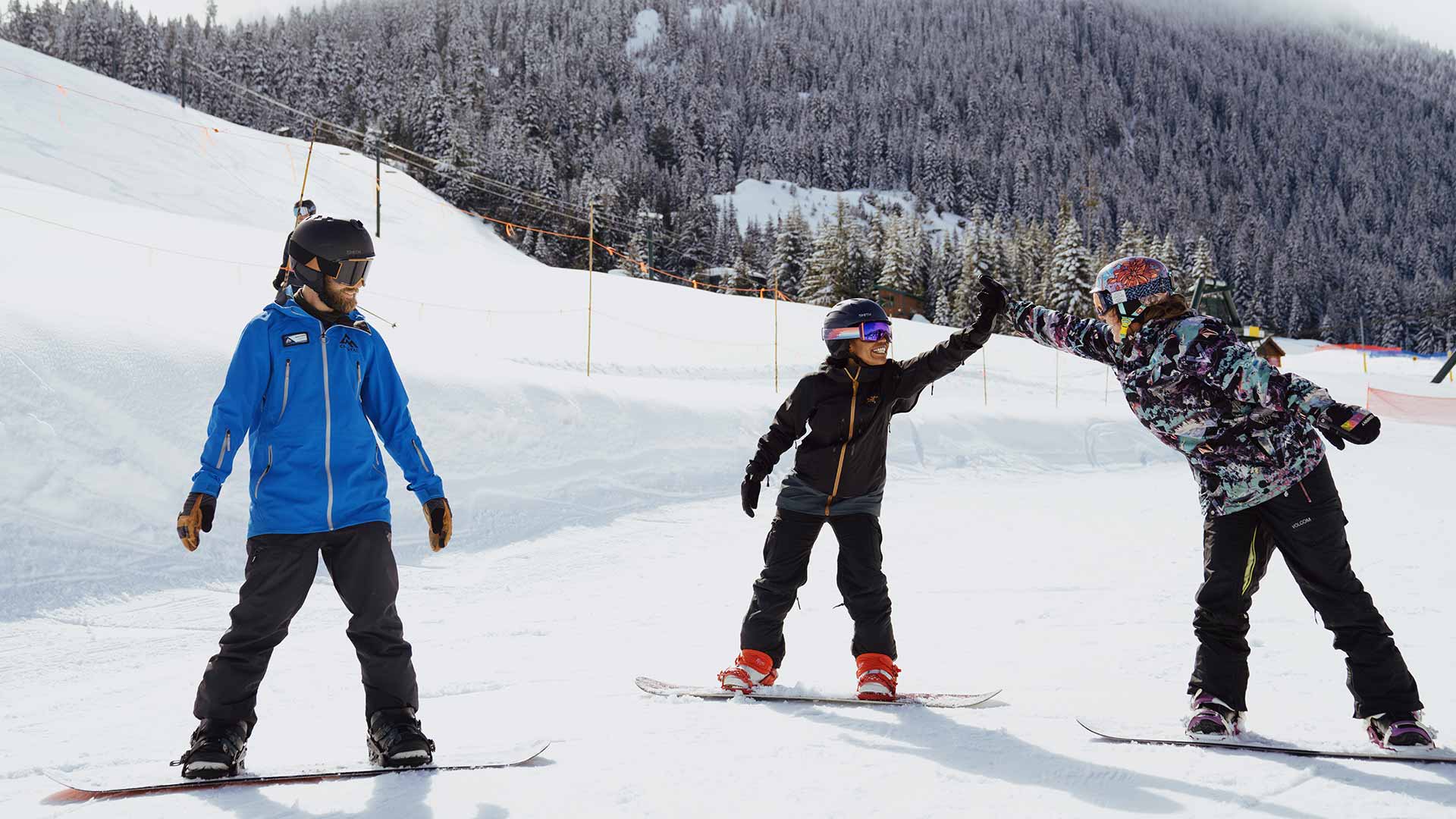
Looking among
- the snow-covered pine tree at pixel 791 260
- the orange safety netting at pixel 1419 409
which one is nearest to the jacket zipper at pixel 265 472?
the orange safety netting at pixel 1419 409

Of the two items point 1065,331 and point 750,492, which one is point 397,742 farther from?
point 1065,331

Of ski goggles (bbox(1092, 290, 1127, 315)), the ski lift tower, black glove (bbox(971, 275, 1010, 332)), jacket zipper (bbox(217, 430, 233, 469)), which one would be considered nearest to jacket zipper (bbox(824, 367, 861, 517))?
black glove (bbox(971, 275, 1010, 332))

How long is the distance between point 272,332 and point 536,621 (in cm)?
276

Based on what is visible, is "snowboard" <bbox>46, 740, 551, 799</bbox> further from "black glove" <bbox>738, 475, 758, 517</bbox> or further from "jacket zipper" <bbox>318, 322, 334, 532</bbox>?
"black glove" <bbox>738, 475, 758, 517</bbox>

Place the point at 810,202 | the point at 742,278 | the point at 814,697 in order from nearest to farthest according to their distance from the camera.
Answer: the point at 814,697 → the point at 742,278 → the point at 810,202

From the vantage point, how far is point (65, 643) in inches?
174

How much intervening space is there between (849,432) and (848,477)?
179 mm

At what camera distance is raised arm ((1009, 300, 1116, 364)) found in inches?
132

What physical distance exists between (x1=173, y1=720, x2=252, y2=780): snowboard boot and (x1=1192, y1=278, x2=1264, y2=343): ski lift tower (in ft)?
76.2

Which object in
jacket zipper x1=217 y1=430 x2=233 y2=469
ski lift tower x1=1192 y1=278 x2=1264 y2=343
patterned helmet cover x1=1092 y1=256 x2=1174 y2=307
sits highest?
ski lift tower x1=1192 y1=278 x2=1264 y2=343

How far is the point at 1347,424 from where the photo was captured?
2668 mm

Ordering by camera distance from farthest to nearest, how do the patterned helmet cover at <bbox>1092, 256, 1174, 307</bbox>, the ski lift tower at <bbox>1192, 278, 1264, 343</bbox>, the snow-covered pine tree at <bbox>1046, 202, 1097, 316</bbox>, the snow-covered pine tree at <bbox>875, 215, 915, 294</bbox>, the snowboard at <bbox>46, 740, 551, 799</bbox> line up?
the snow-covered pine tree at <bbox>875, 215, 915, 294</bbox> → the snow-covered pine tree at <bbox>1046, 202, 1097, 316</bbox> → the ski lift tower at <bbox>1192, 278, 1264, 343</bbox> → the patterned helmet cover at <bbox>1092, 256, 1174, 307</bbox> → the snowboard at <bbox>46, 740, 551, 799</bbox>

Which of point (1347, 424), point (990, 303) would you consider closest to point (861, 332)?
point (990, 303)

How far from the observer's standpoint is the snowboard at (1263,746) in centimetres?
268
